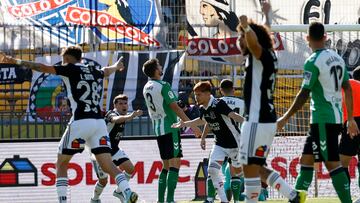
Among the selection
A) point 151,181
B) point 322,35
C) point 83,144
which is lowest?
point 151,181

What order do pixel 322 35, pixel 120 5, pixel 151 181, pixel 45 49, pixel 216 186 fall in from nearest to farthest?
pixel 322 35
pixel 216 186
pixel 151 181
pixel 45 49
pixel 120 5

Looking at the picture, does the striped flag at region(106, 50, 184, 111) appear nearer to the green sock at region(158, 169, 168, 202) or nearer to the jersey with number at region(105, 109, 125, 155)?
the jersey with number at region(105, 109, 125, 155)

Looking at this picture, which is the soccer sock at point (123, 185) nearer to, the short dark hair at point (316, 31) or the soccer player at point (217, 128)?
the soccer player at point (217, 128)

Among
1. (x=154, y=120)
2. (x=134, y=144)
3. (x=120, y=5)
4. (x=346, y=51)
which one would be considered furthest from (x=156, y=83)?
(x=120, y=5)

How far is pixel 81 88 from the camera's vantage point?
41.9ft

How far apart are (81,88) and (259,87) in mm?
3037

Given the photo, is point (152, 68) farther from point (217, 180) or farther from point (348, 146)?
point (348, 146)

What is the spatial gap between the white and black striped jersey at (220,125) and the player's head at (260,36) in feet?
14.1

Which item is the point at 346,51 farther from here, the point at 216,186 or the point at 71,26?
the point at 216,186

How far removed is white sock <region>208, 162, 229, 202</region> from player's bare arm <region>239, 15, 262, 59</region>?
4876 mm

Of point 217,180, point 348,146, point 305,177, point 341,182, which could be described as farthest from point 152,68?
point 341,182

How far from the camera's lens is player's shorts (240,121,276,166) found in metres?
10.5

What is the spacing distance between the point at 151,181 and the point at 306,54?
4875mm

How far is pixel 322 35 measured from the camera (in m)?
11.3
